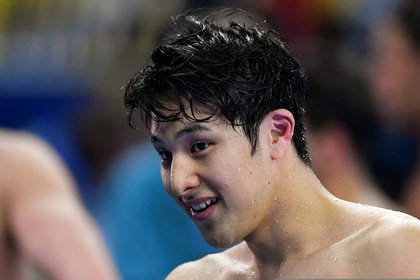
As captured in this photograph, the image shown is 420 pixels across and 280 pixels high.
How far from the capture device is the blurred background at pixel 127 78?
552 centimetres

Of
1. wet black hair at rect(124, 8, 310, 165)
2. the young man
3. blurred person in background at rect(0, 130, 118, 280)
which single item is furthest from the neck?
blurred person in background at rect(0, 130, 118, 280)

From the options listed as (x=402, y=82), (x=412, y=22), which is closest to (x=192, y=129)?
(x=412, y=22)

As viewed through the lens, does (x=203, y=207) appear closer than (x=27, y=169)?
Yes

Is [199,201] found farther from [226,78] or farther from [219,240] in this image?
[226,78]

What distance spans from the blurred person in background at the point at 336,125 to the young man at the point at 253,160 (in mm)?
1973

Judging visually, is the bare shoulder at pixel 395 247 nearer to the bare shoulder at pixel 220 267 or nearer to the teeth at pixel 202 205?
the teeth at pixel 202 205

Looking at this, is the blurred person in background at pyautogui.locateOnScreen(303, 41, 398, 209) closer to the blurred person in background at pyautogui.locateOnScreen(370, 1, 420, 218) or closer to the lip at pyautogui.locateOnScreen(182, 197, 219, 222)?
the blurred person in background at pyautogui.locateOnScreen(370, 1, 420, 218)

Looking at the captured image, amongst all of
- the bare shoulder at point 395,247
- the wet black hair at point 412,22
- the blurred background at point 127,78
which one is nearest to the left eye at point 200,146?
the bare shoulder at point 395,247

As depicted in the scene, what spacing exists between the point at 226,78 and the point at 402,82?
3.39m

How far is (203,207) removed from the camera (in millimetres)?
3176

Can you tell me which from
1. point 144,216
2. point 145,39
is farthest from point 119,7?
point 144,216

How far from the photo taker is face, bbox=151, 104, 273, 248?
123 inches

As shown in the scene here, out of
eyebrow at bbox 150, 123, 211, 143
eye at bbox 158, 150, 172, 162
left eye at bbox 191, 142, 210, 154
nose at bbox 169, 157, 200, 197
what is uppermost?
eyebrow at bbox 150, 123, 211, 143

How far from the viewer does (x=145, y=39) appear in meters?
8.06
